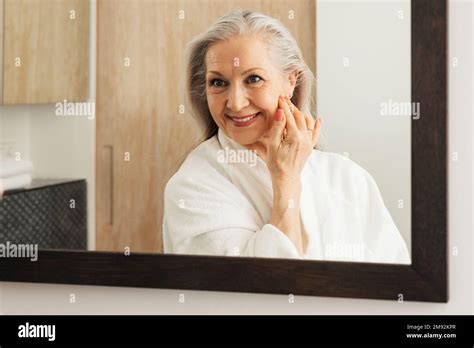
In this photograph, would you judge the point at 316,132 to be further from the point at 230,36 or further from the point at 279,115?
the point at 230,36

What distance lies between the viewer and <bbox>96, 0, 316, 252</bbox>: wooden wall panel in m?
1.16

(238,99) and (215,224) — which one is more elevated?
(238,99)

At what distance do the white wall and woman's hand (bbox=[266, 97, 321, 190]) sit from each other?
1.1 inches

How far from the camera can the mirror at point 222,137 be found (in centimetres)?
109

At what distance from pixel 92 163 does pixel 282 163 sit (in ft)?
1.20

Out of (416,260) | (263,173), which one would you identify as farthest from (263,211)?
(416,260)

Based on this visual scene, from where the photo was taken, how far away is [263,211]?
112cm

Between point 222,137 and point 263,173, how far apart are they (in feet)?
0.33

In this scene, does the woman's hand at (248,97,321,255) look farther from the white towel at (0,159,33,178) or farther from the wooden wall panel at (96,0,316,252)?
the white towel at (0,159,33,178)

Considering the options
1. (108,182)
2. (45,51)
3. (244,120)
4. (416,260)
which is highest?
(45,51)

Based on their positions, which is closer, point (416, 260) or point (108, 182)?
point (416, 260)

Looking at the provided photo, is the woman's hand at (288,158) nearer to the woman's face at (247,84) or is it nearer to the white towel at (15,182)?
the woman's face at (247,84)

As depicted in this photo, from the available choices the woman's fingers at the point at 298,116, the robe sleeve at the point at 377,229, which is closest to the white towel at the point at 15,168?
the woman's fingers at the point at 298,116

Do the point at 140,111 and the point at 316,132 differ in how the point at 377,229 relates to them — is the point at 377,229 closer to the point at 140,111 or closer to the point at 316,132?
the point at 316,132
